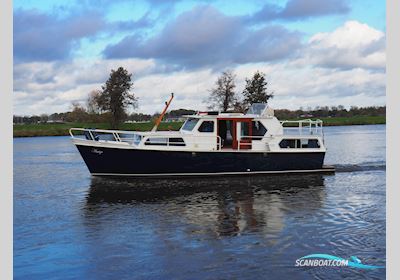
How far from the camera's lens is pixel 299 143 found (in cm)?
2170

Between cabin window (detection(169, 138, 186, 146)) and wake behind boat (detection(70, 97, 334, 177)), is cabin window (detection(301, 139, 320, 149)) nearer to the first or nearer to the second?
wake behind boat (detection(70, 97, 334, 177))

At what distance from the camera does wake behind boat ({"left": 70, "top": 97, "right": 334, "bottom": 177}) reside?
20.3m

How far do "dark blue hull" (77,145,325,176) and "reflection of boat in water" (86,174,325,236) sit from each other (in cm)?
53

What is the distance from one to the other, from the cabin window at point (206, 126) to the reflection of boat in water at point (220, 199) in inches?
95.0

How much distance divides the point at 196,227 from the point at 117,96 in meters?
53.0

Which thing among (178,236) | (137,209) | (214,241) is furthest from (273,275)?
(137,209)

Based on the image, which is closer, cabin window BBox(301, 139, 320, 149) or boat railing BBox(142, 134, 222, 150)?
boat railing BBox(142, 134, 222, 150)

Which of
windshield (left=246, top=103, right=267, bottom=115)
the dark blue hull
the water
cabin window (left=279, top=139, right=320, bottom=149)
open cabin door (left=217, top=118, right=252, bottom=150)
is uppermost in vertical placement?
windshield (left=246, top=103, right=267, bottom=115)

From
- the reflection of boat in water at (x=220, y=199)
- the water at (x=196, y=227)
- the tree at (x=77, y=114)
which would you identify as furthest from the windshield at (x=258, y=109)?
the tree at (x=77, y=114)

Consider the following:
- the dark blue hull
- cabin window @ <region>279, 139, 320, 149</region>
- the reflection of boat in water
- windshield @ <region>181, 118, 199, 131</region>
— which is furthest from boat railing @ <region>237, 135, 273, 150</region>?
windshield @ <region>181, 118, 199, 131</region>

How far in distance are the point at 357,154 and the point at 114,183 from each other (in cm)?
1830

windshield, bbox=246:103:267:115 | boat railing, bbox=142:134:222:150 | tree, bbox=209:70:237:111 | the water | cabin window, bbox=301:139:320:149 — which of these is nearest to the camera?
the water

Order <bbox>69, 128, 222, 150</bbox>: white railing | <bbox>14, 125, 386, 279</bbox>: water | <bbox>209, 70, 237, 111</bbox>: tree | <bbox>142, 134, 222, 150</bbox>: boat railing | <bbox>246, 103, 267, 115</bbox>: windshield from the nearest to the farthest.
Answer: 1. <bbox>14, 125, 386, 279</bbox>: water
2. <bbox>69, 128, 222, 150</bbox>: white railing
3. <bbox>142, 134, 222, 150</bbox>: boat railing
4. <bbox>246, 103, 267, 115</bbox>: windshield
5. <bbox>209, 70, 237, 111</bbox>: tree

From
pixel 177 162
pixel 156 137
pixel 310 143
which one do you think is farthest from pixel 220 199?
pixel 310 143
